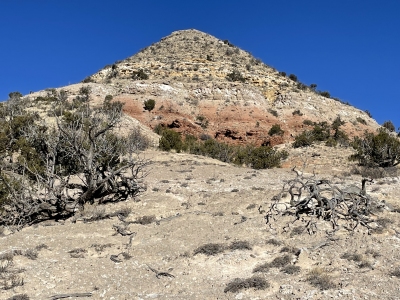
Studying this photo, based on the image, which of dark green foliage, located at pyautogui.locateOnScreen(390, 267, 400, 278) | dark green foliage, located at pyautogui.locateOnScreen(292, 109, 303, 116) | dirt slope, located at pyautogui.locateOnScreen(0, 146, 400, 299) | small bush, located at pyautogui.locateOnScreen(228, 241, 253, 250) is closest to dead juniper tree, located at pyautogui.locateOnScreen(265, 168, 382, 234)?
dirt slope, located at pyautogui.locateOnScreen(0, 146, 400, 299)

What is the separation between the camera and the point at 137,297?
260 inches

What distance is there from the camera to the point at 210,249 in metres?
8.31

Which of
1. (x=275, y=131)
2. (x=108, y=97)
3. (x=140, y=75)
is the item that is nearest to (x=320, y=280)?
(x=275, y=131)

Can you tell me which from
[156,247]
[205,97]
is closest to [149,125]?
[205,97]

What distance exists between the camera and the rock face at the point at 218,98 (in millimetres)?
34938

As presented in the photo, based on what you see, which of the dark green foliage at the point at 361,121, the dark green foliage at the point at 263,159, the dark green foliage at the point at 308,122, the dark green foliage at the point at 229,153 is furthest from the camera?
the dark green foliage at the point at 361,121

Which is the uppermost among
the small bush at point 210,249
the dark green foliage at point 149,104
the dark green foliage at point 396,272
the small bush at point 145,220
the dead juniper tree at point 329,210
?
the dark green foliage at point 149,104

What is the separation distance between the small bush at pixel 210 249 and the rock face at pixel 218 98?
82.0 feet

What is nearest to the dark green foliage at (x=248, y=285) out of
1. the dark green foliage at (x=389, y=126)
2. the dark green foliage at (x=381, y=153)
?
the dark green foliage at (x=381, y=153)

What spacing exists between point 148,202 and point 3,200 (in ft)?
14.1

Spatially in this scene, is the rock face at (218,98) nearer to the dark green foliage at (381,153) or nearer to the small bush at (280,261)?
the dark green foliage at (381,153)

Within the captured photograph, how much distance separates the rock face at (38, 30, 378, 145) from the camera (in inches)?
1375

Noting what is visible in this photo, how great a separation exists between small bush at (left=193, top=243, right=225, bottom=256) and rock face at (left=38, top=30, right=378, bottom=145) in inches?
984

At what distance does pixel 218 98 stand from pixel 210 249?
31211mm
